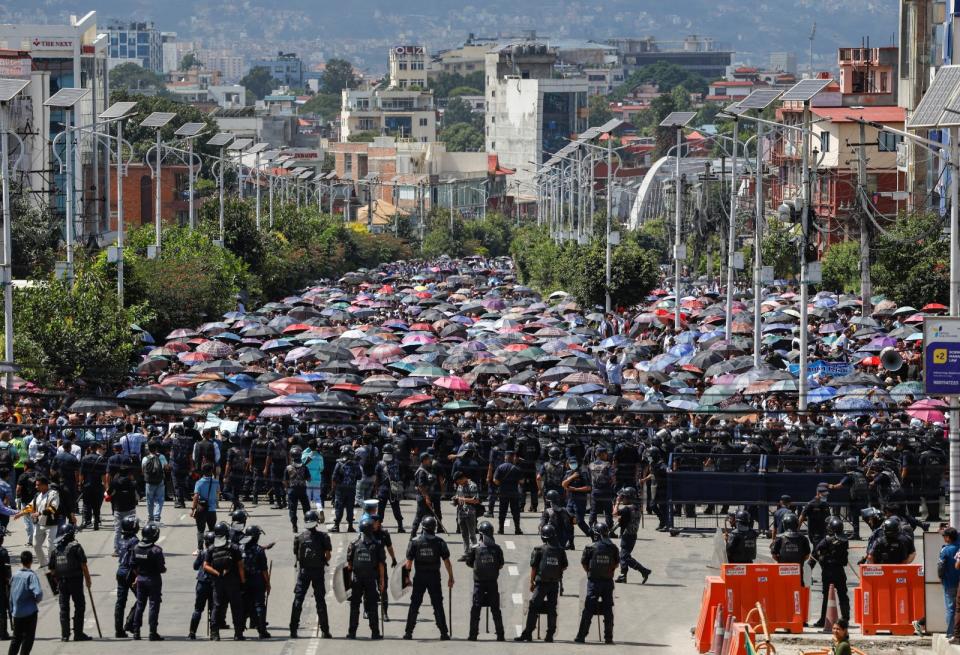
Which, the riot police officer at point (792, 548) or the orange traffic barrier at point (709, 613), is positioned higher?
the riot police officer at point (792, 548)

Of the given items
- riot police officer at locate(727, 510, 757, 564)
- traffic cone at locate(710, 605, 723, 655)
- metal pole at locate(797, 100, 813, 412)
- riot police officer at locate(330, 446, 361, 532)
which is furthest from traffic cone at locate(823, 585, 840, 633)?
metal pole at locate(797, 100, 813, 412)

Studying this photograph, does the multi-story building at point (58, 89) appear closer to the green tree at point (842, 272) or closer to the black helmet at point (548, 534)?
the green tree at point (842, 272)

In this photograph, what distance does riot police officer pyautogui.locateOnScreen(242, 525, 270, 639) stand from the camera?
1980cm

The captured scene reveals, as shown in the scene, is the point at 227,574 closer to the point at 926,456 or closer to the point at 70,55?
the point at 926,456

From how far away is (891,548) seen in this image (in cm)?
2064

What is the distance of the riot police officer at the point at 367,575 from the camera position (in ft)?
65.3

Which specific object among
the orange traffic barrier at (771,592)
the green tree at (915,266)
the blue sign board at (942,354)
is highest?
the blue sign board at (942,354)

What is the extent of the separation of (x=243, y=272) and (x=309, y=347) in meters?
20.0

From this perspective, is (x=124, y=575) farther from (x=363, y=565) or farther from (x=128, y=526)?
(x=363, y=565)

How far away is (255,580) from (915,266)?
36.3m

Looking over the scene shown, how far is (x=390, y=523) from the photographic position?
2711 centimetres

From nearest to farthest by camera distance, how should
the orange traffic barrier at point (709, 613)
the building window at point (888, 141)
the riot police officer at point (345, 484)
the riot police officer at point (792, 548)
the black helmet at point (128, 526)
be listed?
the orange traffic barrier at point (709, 613) → the black helmet at point (128, 526) → the riot police officer at point (792, 548) → the riot police officer at point (345, 484) → the building window at point (888, 141)

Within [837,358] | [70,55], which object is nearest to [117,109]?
[837,358]

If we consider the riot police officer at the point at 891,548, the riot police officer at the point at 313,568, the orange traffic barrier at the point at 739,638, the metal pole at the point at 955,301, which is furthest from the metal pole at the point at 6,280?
the orange traffic barrier at the point at 739,638
